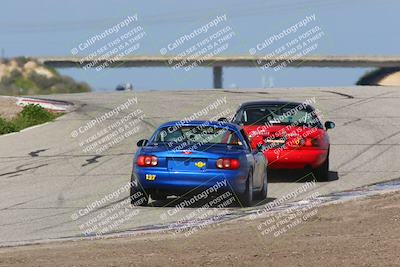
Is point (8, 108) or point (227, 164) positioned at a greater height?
point (8, 108)

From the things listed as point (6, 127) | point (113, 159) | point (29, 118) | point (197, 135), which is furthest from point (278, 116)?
point (29, 118)

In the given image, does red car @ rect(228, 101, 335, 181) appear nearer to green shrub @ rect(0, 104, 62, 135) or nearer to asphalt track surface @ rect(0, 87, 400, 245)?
asphalt track surface @ rect(0, 87, 400, 245)

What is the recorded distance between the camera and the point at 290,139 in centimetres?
1881

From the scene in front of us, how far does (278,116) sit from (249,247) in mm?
8967

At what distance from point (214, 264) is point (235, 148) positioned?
6231mm

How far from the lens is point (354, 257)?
31.9 ft

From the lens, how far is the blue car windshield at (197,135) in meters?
15.7

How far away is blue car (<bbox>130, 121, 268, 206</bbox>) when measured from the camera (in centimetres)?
1519

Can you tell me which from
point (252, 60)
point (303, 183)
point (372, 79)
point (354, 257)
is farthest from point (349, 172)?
point (252, 60)

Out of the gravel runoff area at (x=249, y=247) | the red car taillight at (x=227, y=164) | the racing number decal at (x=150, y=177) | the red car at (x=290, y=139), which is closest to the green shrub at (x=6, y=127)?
the red car at (x=290, y=139)

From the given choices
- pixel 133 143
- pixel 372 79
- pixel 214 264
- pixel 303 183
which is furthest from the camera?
pixel 372 79

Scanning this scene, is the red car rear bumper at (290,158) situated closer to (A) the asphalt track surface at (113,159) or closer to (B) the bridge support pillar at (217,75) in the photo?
(A) the asphalt track surface at (113,159)

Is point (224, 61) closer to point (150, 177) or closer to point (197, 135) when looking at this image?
point (197, 135)

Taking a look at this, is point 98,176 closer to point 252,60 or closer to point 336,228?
point 336,228
